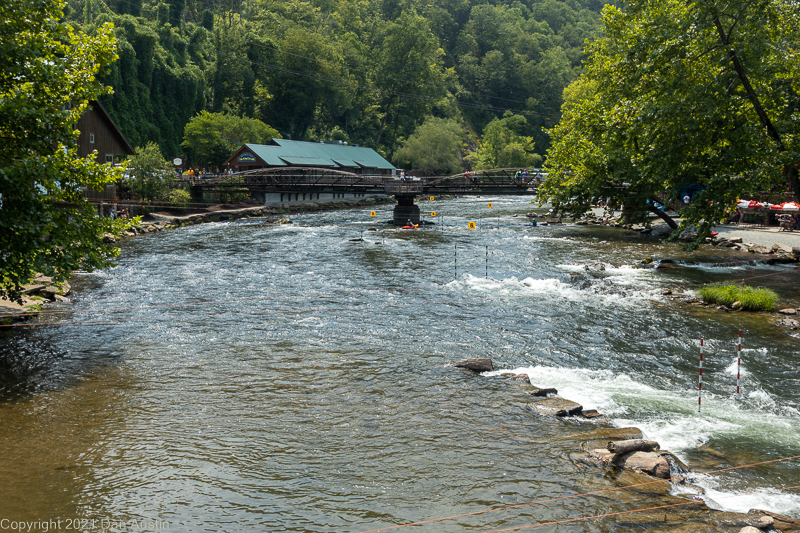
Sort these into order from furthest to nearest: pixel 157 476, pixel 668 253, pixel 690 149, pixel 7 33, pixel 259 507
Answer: pixel 668 253 < pixel 690 149 < pixel 7 33 < pixel 157 476 < pixel 259 507

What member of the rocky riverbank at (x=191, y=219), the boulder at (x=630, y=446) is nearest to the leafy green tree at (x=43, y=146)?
the rocky riverbank at (x=191, y=219)

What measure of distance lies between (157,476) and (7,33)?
1126 cm

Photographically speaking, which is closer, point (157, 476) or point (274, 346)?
point (157, 476)

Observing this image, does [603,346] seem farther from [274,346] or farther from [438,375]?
[274,346]

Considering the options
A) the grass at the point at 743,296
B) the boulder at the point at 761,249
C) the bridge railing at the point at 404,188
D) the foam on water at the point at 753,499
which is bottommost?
the foam on water at the point at 753,499

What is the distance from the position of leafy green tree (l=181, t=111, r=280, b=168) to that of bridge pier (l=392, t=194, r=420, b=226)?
30341mm

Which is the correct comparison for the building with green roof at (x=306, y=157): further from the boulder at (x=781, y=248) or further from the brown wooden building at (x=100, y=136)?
the boulder at (x=781, y=248)

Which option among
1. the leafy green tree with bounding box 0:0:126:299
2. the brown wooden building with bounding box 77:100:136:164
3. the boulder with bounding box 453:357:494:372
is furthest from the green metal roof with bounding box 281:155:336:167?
the boulder with bounding box 453:357:494:372

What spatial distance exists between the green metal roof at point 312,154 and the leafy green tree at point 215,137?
431 cm

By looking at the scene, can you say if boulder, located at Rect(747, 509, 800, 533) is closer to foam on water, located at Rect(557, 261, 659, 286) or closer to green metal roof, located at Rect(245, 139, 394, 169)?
foam on water, located at Rect(557, 261, 659, 286)

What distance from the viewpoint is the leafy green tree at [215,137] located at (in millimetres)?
69188

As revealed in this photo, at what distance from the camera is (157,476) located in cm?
959

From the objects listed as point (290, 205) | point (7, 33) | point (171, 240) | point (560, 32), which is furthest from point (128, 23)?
point (560, 32)

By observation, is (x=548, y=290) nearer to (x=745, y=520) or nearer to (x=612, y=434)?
(x=612, y=434)
